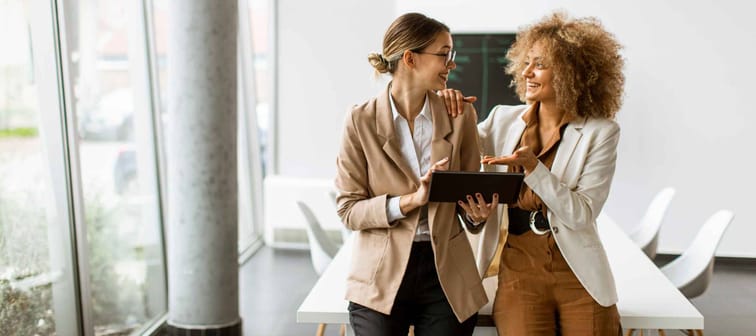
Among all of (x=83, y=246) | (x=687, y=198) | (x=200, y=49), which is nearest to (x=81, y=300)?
(x=83, y=246)

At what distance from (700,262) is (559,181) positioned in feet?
6.00

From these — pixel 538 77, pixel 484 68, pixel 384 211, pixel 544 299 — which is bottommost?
pixel 544 299

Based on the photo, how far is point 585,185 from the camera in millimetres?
3053

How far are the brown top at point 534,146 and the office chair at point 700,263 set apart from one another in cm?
163

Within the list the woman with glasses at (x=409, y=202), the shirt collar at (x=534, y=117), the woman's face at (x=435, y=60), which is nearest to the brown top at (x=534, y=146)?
the shirt collar at (x=534, y=117)

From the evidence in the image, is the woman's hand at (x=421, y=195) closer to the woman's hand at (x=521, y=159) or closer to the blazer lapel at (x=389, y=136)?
the blazer lapel at (x=389, y=136)

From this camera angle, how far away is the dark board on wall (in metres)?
7.44

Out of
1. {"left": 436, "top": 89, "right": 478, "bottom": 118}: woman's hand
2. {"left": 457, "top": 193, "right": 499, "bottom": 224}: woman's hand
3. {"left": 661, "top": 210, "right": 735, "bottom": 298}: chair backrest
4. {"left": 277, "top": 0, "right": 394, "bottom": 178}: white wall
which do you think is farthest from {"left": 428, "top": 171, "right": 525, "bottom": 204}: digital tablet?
{"left": 277, "top": 0, "right": 394, "bottom": 178}: white wall

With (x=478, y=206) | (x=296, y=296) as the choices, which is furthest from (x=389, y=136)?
(x=296, y=296)

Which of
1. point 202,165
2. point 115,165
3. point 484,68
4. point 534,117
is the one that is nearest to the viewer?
point 534,117

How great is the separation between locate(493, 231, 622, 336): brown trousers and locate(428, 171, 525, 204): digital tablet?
0.35 meters

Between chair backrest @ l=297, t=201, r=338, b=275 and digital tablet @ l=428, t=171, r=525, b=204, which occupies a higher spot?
digital tablet @ l=428, t=171, r=525, b=204

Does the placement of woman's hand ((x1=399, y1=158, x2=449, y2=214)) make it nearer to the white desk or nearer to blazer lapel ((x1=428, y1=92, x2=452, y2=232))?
blazer lapel ((x1=428, y1=92, x2=452, y2=232))

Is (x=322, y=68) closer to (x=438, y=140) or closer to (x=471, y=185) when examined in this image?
(x=438, y=140)
